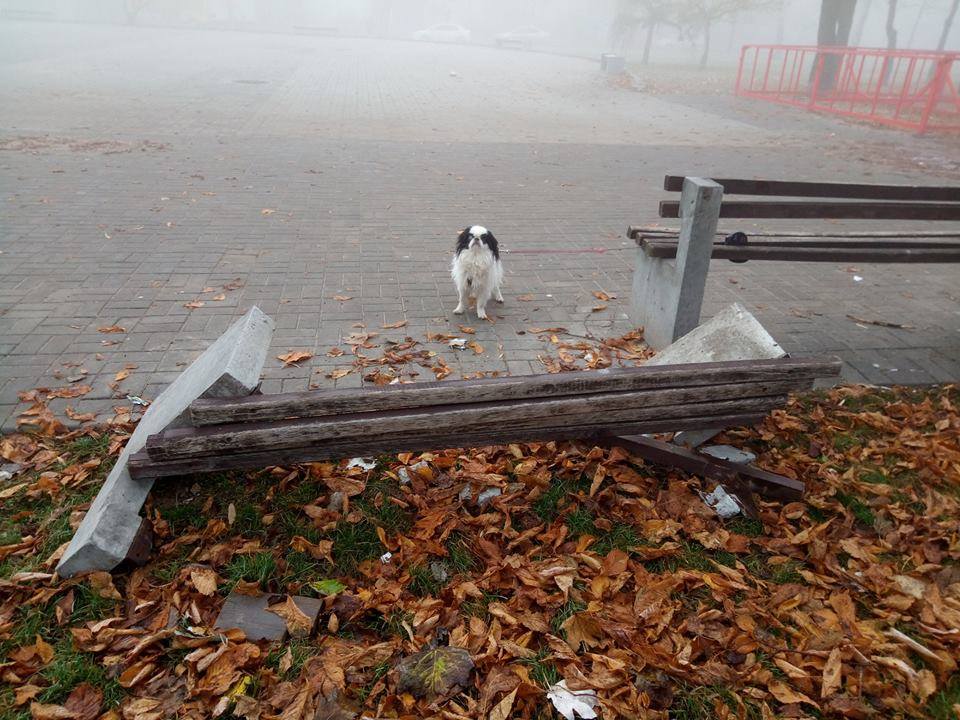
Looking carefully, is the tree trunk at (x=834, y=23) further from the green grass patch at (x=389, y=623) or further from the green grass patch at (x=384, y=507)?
the green grass patch at (x=389, y=623)

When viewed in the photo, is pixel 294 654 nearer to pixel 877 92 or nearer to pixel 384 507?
pixel 384 507

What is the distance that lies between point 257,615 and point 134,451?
46.5 inches

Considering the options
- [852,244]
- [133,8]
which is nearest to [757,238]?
[852,244]

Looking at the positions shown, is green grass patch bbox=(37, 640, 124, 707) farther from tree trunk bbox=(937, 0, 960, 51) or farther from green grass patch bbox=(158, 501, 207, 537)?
tree trunk bbox=(937, 0, 960, 51)

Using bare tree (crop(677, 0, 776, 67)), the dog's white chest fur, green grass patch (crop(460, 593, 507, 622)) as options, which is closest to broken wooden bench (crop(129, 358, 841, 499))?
green grass patch (crop(460, 593, 507, 622))

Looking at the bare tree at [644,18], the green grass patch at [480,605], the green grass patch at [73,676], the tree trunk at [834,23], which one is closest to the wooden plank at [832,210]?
the green grass patch at [480,605]

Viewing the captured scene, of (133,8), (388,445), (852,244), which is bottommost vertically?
(388,445)

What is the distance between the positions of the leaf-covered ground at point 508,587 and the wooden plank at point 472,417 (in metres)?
0.46

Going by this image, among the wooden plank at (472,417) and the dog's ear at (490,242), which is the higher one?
the dog's ear at (490,242)

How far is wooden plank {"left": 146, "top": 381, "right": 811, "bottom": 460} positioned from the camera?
9.12 ft

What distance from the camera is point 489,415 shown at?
292cm

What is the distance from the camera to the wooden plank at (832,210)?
456 cm

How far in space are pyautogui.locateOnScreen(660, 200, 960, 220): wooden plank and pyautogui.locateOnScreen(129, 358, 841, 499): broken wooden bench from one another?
74.2 inches

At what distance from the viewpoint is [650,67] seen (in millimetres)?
33344
